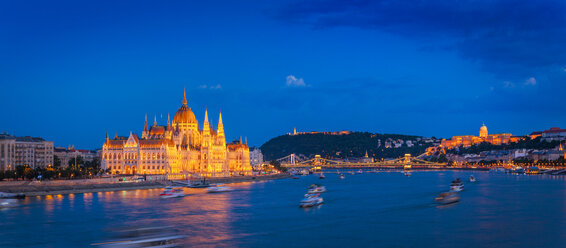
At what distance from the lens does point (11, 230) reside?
30.3 metres

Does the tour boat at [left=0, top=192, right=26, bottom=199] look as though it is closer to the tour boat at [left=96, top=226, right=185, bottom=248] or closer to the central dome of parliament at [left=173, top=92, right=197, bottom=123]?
the tour boat at [left=96, top=226, right=185, bottom=248]

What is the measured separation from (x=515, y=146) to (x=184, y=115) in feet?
319

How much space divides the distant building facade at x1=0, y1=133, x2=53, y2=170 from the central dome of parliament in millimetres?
19618

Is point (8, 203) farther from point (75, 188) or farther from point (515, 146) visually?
point (515, 146)

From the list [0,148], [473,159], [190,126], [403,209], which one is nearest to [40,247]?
[403,209]

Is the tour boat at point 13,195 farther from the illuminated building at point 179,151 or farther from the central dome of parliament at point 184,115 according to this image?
the central dome of parliament at point 184,115

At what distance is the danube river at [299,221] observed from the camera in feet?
90.1

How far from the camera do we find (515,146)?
161375 mm

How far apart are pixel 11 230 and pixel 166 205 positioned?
14.2m

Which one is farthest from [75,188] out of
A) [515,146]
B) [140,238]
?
[515,146]

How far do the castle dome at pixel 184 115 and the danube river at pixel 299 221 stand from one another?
2027 inches

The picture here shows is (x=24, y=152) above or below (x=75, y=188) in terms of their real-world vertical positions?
above

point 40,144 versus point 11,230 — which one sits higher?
point 40,144

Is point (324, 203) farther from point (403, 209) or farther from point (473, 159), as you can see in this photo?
point (473, 159)
